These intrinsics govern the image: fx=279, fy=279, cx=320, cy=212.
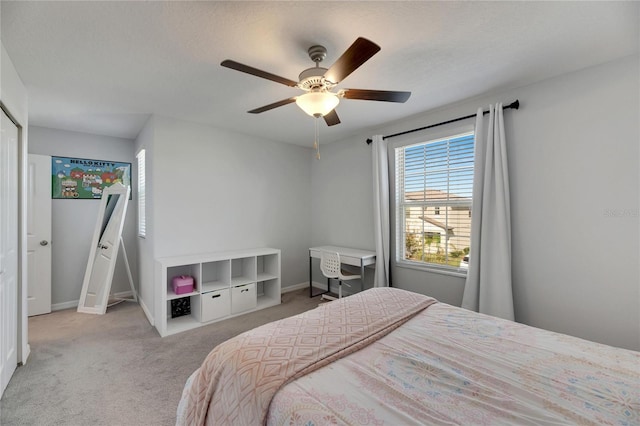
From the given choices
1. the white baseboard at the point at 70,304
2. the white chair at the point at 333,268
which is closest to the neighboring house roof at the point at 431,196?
the white chair at the point at 333,268

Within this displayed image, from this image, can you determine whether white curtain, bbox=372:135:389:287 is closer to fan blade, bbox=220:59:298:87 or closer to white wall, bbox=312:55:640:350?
white wall, bbox=312:55:640:350

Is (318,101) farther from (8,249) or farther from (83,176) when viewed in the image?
(83,176)

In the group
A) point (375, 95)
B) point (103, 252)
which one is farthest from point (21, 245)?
point (375, 95)

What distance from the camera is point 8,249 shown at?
2.08 meters

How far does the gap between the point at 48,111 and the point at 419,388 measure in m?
4.37

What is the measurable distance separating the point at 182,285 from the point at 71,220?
2115 mm

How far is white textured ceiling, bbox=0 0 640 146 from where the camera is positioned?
63.3 inches

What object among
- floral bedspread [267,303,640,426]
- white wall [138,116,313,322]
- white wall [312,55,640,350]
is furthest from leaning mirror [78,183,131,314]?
white wall [312,55,640,350]

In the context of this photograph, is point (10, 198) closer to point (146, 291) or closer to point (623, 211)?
point (146, 291)

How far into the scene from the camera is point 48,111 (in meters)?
3.11

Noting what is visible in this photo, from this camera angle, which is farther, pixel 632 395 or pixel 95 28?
pixel 95 28

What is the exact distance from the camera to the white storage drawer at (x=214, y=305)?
3.29m

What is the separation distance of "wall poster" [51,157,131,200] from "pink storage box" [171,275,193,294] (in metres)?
2.01

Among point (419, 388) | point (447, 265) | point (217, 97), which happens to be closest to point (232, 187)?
point (217, 97)
